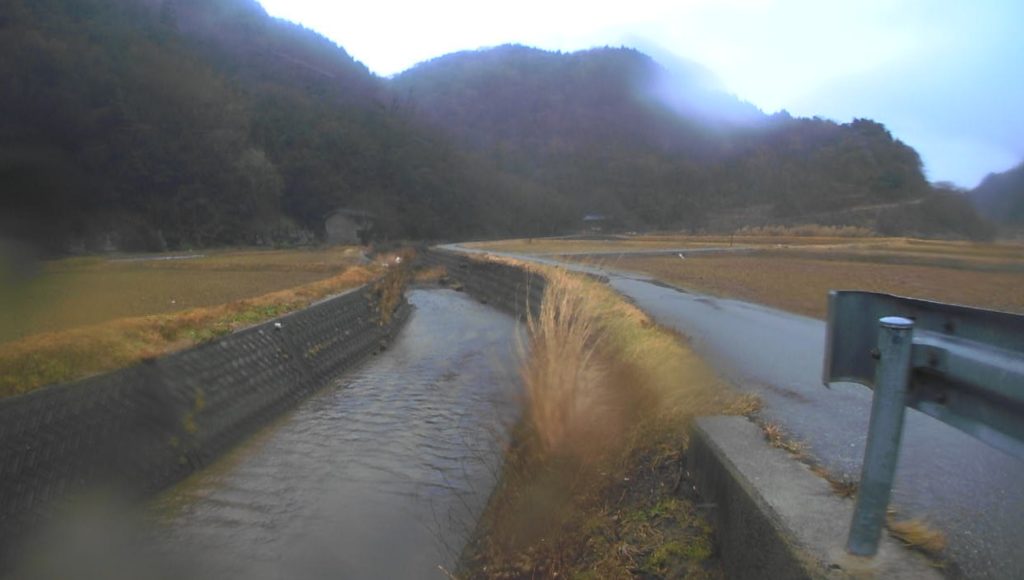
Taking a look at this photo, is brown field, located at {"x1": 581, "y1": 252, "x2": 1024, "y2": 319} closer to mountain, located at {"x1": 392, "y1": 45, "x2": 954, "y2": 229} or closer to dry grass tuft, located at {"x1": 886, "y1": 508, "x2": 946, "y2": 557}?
dry grass tuft, located at {"x1": 886, "y1": 508, "x2": 946, "y2": 557}

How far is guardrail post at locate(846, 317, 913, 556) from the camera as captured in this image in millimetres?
2295

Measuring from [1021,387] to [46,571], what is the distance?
6447mm

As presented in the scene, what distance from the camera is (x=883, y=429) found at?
2.33 metres

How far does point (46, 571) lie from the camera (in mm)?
5387

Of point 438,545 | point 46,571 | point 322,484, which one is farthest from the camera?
point 322,484

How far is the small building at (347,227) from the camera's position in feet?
238

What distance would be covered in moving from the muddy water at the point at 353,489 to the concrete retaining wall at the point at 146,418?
36cm

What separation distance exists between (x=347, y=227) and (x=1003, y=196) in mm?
72180

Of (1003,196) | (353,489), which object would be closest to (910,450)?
(1003,196)

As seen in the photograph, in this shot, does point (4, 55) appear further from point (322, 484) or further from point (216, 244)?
point (216, 244)

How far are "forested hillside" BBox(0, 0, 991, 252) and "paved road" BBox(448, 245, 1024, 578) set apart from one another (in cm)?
192

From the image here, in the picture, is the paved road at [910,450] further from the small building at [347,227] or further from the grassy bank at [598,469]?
the small building at [347,227]

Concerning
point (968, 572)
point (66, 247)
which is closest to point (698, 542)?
point (968, 572)

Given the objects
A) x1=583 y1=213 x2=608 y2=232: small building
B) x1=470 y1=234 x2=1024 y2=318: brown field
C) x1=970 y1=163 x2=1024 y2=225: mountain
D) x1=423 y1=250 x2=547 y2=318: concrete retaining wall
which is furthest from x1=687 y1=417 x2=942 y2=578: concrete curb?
x1=583 y1=213 x2=608 y2=232: small building
